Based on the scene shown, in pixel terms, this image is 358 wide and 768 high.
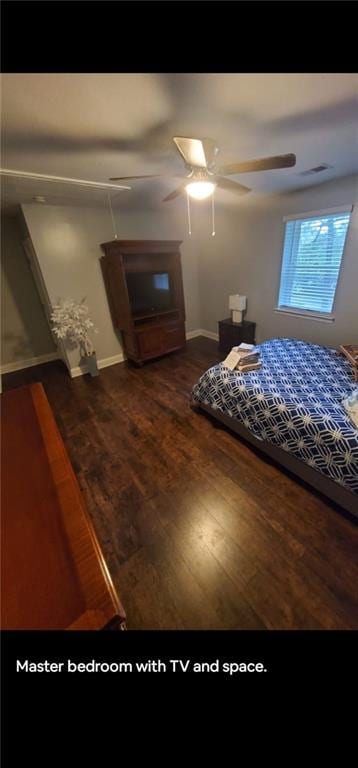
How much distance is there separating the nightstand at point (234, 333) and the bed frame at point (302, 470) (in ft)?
6.13

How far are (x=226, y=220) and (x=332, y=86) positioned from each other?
9.39 feet

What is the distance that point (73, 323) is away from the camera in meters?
3.23

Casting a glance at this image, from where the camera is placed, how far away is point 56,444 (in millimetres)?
1109

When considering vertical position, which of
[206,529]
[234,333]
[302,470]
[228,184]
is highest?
[228,184]

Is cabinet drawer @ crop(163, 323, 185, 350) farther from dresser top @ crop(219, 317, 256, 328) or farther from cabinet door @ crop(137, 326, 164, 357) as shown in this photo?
dresser top @ crop(219, 317, 256, 328)

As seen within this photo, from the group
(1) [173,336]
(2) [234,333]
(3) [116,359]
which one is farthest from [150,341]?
(2) [234,333]

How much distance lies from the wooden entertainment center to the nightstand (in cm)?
68

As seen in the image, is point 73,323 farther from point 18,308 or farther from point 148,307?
point 18,308

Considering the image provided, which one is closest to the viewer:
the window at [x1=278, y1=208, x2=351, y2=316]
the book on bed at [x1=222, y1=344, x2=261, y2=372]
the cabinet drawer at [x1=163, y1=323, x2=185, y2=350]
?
the book on bed at [x1=222, y1=344, x2=261, y2=372]

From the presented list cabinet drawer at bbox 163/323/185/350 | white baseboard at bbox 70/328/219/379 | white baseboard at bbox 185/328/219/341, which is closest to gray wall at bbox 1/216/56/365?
white baseboard at bbox 70/328/219/379

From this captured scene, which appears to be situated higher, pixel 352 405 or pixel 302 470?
pixel 352 405

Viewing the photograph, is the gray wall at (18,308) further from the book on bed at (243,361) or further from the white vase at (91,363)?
the book on bed at (243,361)

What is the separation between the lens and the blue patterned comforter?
1.54m

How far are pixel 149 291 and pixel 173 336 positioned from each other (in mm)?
771
